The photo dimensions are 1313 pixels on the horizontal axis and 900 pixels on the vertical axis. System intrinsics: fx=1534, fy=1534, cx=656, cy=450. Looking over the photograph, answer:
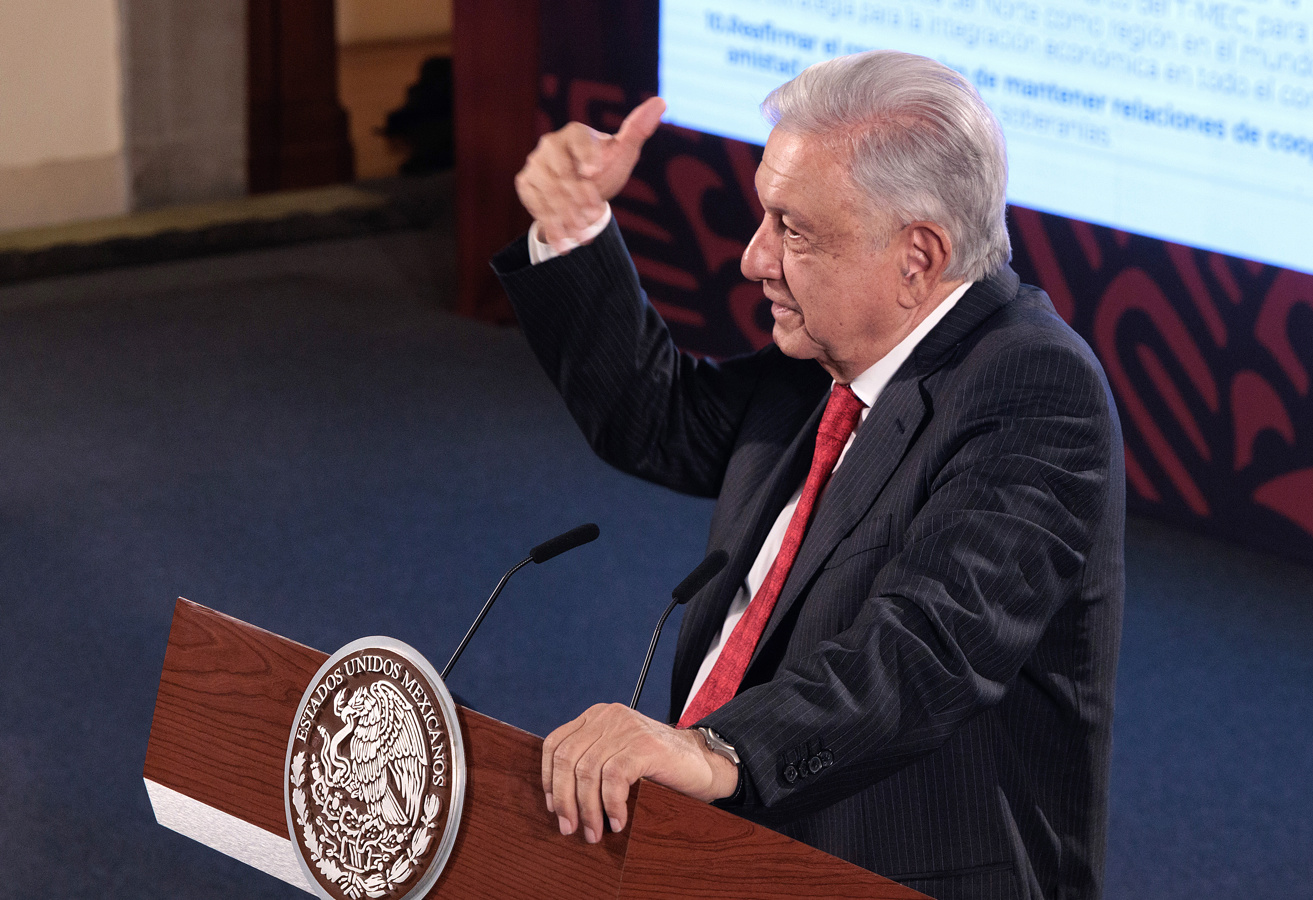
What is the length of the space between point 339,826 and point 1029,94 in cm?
322

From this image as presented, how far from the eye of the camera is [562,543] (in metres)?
1.51

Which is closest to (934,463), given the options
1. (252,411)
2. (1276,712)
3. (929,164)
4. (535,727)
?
(929,164)

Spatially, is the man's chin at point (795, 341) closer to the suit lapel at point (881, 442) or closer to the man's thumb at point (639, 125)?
the suit lapel at point (881, 442)

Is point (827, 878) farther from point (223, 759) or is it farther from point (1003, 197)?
point (1003, 197)

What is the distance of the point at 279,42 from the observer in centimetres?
684

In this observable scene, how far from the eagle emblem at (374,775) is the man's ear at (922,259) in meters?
→ 0.62

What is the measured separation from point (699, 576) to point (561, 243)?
438 millimetres

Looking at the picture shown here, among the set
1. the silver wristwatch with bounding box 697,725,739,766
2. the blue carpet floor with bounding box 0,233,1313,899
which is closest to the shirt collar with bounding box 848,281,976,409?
the silver wristwatch with bounding box 697,725,739,766

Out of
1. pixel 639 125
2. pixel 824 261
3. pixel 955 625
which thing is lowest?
pixel 955 625

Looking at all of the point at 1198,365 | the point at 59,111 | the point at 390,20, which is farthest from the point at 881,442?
the point at 390,20

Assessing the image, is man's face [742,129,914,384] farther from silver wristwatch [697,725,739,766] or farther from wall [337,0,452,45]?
wall [337,0,452,45]

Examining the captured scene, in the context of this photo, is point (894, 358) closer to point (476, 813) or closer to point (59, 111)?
point (476, 813)

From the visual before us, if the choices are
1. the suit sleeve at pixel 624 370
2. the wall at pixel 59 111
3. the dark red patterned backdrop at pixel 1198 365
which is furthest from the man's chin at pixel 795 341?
the wall at pixel 59 111

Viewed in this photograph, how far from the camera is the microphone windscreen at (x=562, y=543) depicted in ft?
4.83
